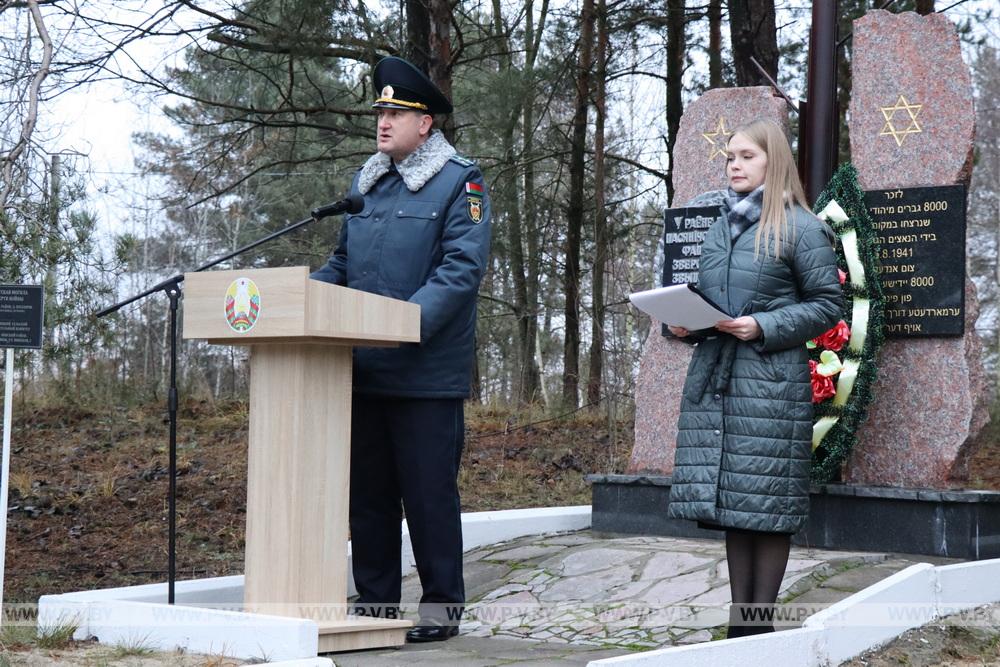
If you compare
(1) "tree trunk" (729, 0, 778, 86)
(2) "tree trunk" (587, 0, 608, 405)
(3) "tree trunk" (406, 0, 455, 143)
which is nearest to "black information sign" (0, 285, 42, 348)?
(3) "tree trunk" (406, 0, 455, 143)

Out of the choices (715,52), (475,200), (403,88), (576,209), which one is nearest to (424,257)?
(475,200)

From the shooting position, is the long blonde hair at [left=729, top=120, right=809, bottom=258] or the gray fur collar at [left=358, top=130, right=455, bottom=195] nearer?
the long blonde hair at [left=729, top=120, right=809, bottom=258]

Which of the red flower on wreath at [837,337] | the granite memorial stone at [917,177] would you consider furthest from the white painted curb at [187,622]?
the granite memorial stone at [917,177]

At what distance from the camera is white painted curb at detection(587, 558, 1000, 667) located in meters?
3.30

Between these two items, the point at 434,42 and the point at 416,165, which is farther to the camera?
the point at 434,42

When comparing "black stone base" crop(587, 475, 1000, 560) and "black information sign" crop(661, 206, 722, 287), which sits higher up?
"black information sign" crop(661, 206, 722, 287)

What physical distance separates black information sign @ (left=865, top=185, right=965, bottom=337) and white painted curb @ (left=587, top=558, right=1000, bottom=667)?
1626mm

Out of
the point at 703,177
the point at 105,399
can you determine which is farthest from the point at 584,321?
the point at 703,177

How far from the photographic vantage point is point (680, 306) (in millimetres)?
3703

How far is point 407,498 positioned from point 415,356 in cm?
54

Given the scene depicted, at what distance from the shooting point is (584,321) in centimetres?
2181

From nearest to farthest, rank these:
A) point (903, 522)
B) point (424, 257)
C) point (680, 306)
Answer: point (680, 306)
point (424, 257)
point (903, 522)

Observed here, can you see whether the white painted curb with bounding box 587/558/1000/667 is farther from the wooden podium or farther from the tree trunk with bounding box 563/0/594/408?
the tree trunk with bounding box 563/0/594/408

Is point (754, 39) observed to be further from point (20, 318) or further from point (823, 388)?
point (20, 318)
